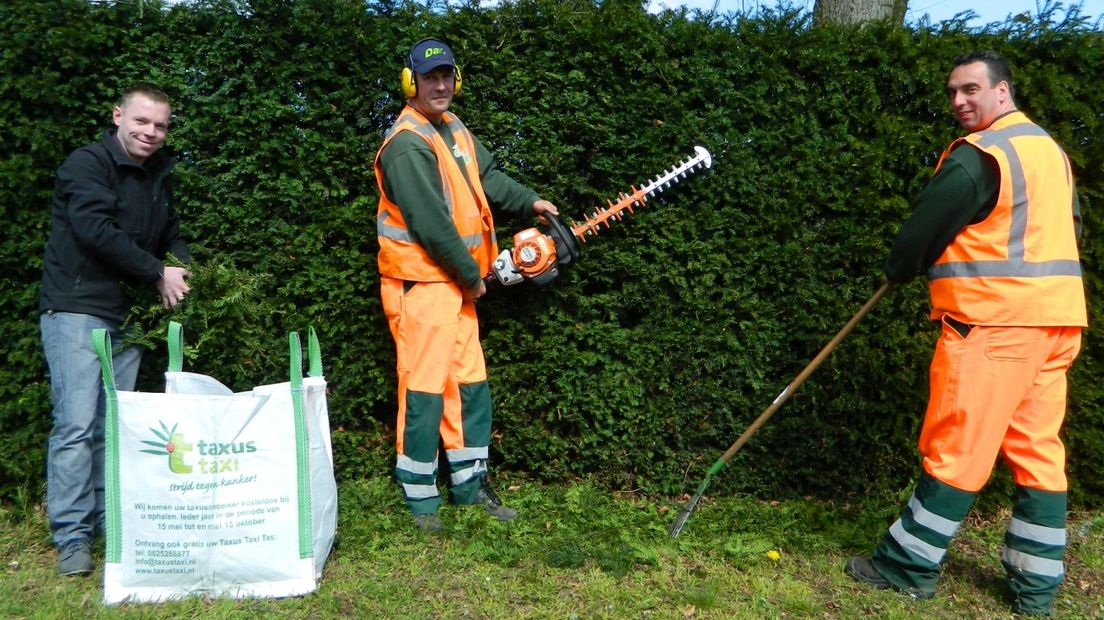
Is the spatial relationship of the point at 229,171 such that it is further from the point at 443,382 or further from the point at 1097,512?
the point at 1097,512

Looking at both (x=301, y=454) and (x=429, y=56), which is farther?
(x=429, y=56)

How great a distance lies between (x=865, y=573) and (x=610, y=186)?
228cm

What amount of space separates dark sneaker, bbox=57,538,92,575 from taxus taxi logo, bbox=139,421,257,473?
0.79 meters

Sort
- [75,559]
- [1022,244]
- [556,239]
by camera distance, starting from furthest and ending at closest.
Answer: [556,239]
[75,559]
[1022,244]

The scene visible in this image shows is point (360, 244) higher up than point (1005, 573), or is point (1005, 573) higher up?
point (360, 244)

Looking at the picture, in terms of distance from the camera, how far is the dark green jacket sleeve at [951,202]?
3.11 meters

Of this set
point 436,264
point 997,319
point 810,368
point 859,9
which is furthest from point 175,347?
point 859,9

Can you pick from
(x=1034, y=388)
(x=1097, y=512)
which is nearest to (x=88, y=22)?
(x=1034, y=388)

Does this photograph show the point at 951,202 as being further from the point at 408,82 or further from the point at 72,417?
the point at 72,417

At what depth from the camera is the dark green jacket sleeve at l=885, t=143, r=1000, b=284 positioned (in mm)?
3111

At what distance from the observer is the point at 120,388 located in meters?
3.67

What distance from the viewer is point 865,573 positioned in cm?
356

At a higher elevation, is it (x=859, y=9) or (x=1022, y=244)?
(x=859, y=9)

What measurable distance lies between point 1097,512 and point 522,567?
3.33 metres
